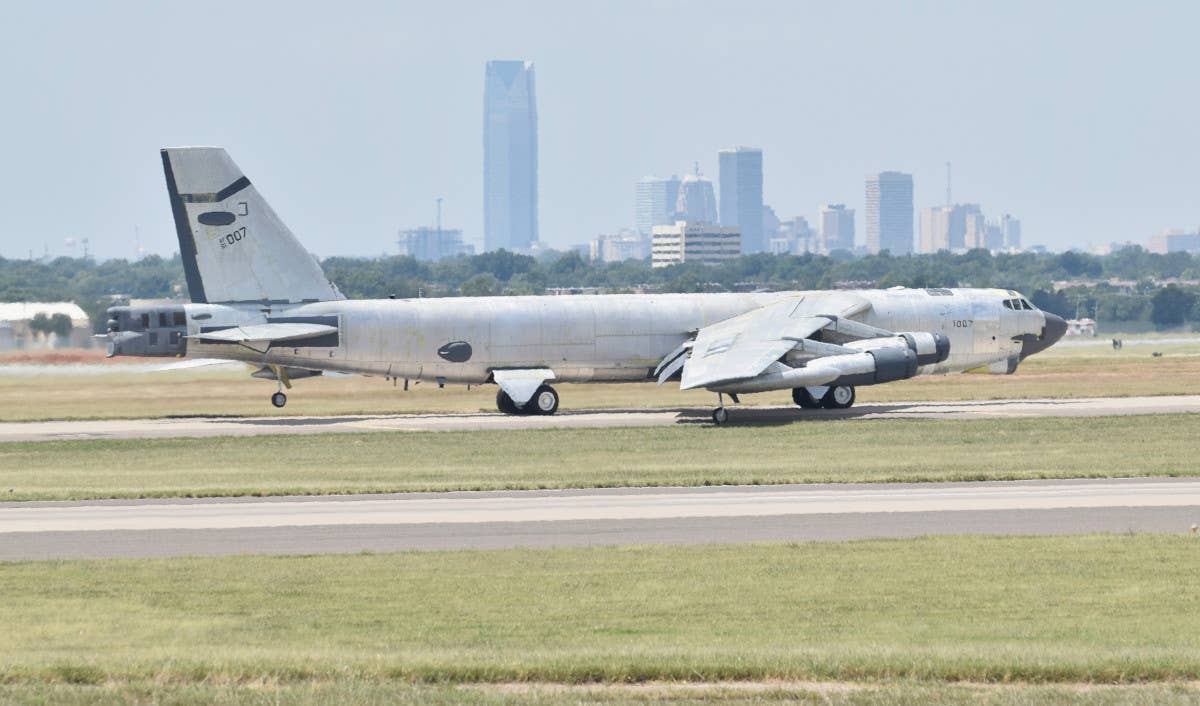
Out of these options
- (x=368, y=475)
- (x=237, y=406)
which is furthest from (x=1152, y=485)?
(x=237, y=406)

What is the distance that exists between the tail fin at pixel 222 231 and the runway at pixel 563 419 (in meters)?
3.90

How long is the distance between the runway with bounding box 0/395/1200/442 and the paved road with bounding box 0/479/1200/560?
13835mm

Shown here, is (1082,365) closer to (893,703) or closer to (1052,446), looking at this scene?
(1052,446)

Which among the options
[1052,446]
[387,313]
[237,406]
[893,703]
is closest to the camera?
[893,703]

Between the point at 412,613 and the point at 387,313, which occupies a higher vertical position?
the point at 387,313

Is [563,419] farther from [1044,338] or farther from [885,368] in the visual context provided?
[1044,338]

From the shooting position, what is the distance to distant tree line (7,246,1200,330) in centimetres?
12638

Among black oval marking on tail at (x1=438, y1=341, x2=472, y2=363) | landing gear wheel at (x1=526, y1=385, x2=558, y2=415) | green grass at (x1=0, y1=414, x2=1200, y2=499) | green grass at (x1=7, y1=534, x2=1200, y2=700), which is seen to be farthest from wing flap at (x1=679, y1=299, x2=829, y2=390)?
green grass at (x1=7, y1=534, x2=1200, y2=700)

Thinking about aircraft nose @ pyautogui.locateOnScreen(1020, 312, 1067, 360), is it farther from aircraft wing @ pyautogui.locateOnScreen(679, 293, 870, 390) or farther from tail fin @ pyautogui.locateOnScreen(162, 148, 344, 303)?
tail fin @ pyautogui.locateOnScreen(162, 148, 344, 303)

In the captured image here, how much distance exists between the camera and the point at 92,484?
105 ft

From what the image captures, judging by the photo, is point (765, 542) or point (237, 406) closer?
point (765, 542)

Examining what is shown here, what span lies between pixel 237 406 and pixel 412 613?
114 feet

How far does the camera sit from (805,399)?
48031 millimetres

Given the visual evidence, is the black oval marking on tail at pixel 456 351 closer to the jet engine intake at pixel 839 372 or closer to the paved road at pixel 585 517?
the jet engine intake at pixel 839 372
